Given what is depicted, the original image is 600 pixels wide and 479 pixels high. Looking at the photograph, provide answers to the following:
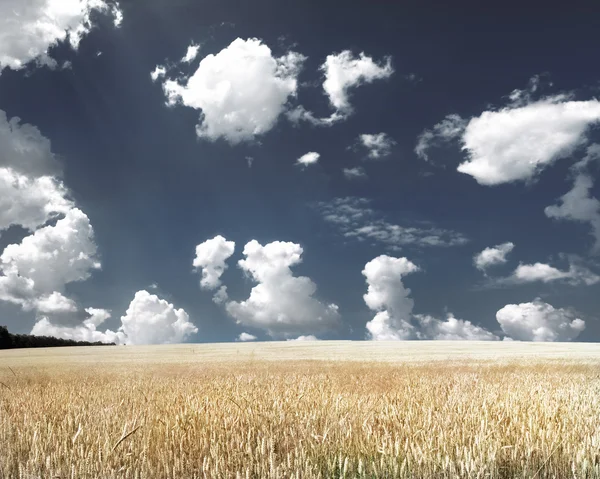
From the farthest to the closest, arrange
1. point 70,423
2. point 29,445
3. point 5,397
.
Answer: point 5,397, point 70,423, point 29,445

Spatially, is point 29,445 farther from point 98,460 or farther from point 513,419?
point 513,419

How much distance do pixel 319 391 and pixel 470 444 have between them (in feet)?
16.9

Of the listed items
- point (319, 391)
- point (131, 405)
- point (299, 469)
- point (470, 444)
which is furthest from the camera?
point (319, 391)

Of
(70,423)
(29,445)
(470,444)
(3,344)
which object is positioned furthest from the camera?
(3,344)

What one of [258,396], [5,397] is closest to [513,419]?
[258,396]

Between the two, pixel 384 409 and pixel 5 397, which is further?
pixel 5 397

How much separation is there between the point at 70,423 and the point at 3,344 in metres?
90.3

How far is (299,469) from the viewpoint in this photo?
5492mm

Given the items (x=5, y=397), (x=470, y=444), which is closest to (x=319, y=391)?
(x=470, y=444)

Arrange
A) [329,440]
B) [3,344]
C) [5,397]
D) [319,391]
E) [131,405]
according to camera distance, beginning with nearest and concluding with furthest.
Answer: [329,440] < [131,405] < [319,391] < [5,397] < [3,344]

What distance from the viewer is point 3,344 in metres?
84.0

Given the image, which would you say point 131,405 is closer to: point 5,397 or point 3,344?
point 5,397

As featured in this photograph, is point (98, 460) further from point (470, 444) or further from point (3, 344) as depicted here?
point (3, 344)

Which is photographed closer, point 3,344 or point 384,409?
point 384,409
